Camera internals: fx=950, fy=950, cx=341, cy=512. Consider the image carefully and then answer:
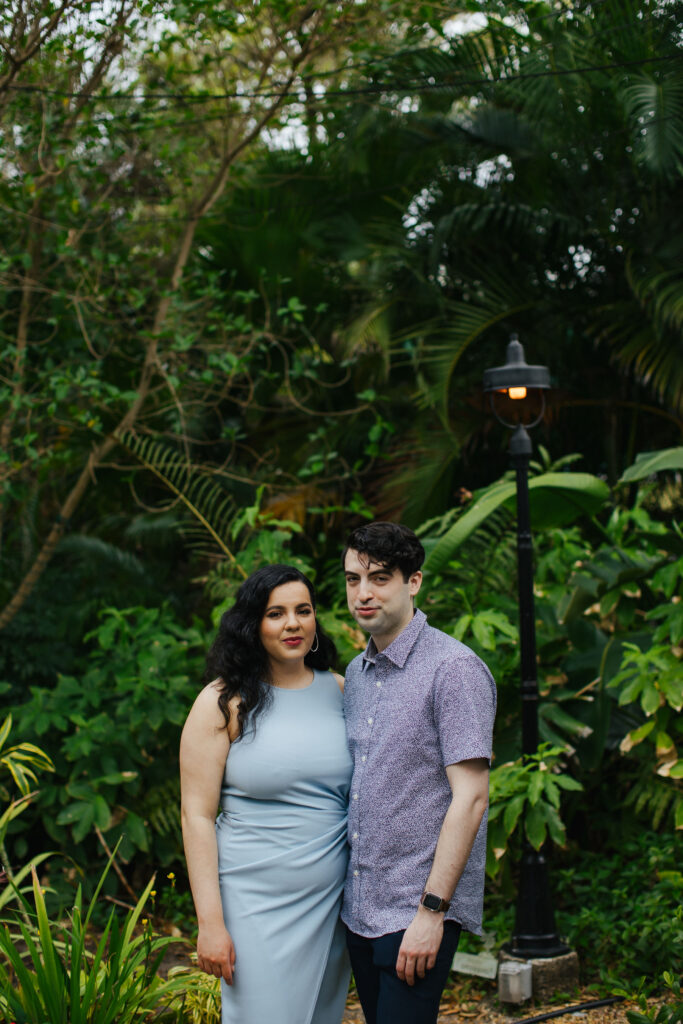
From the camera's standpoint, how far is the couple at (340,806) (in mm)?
2205

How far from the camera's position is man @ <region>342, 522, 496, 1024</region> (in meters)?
2.15

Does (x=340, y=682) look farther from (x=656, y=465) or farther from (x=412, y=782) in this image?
(x=656, y=465)

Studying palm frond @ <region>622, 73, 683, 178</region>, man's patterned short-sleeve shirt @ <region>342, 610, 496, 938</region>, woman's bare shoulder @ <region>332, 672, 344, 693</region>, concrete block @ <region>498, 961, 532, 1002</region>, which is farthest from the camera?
palm frond @ <region>622, 73, 683, 178</region>

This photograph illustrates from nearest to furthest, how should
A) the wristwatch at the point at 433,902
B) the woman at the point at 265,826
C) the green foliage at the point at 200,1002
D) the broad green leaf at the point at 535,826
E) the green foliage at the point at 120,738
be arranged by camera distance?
the wristwatch at the point at 433,902 < the woman at the point at 265,826 < the green foliage at the point at 200,1002 < the broad green leaf at the point at 535,826 < the green foliage at the point at 120,738

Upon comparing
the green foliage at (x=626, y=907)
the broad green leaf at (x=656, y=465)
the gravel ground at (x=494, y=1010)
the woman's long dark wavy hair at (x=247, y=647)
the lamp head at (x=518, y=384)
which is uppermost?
the lamp head at (x=518, y=384)

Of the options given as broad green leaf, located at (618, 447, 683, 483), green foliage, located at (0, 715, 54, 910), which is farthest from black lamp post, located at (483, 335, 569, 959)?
green foliage, located at (0, 715, 54, 910)

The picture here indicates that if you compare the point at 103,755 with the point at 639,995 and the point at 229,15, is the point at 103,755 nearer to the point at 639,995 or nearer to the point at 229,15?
the point at 639,995

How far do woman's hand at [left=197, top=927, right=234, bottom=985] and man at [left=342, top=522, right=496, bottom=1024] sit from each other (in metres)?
0.30

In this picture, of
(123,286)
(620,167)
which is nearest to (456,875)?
(123,286)

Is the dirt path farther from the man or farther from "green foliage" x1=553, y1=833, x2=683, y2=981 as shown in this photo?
the man

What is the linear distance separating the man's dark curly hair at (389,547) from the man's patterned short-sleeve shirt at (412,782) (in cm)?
22

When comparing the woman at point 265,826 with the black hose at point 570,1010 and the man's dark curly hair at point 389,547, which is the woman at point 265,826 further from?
the black hose at point 570,1010

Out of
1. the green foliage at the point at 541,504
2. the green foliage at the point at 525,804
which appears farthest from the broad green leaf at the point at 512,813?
the green foliage at the point at 541,504

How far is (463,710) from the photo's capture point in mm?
2221
